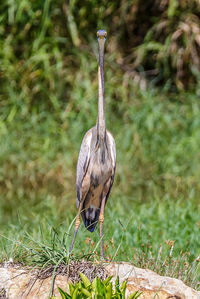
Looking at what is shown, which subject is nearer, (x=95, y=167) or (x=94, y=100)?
(x=95, y=167)

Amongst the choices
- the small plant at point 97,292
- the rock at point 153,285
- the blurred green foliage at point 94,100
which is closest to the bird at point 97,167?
the rock at point 153,285

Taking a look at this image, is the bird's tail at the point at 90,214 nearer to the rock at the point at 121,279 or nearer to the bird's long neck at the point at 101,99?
the bird's long neck at the point at 101,99

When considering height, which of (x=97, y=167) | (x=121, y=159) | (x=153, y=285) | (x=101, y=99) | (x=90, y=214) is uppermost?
(x=101, y=99)

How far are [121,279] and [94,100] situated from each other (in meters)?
3.95

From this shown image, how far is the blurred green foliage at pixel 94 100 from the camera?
6.02 metres

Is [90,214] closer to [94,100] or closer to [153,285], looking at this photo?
[153,285]

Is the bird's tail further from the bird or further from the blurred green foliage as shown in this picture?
the blurred green foliage

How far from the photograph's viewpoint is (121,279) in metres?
2.93

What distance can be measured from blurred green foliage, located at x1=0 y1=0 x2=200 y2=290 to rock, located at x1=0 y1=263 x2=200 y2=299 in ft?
7.32

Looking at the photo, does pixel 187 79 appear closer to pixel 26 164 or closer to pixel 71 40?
pixel 71 40

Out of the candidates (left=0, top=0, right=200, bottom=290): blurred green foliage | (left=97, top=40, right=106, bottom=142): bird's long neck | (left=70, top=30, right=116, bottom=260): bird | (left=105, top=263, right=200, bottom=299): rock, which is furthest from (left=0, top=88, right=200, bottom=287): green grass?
(left=105, top=263, right=200, bottom=299): rock

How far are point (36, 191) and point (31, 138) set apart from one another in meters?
0.76

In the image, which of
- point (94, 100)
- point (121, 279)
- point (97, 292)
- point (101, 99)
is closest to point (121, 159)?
point (94, 100)

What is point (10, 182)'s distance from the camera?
6.23m
